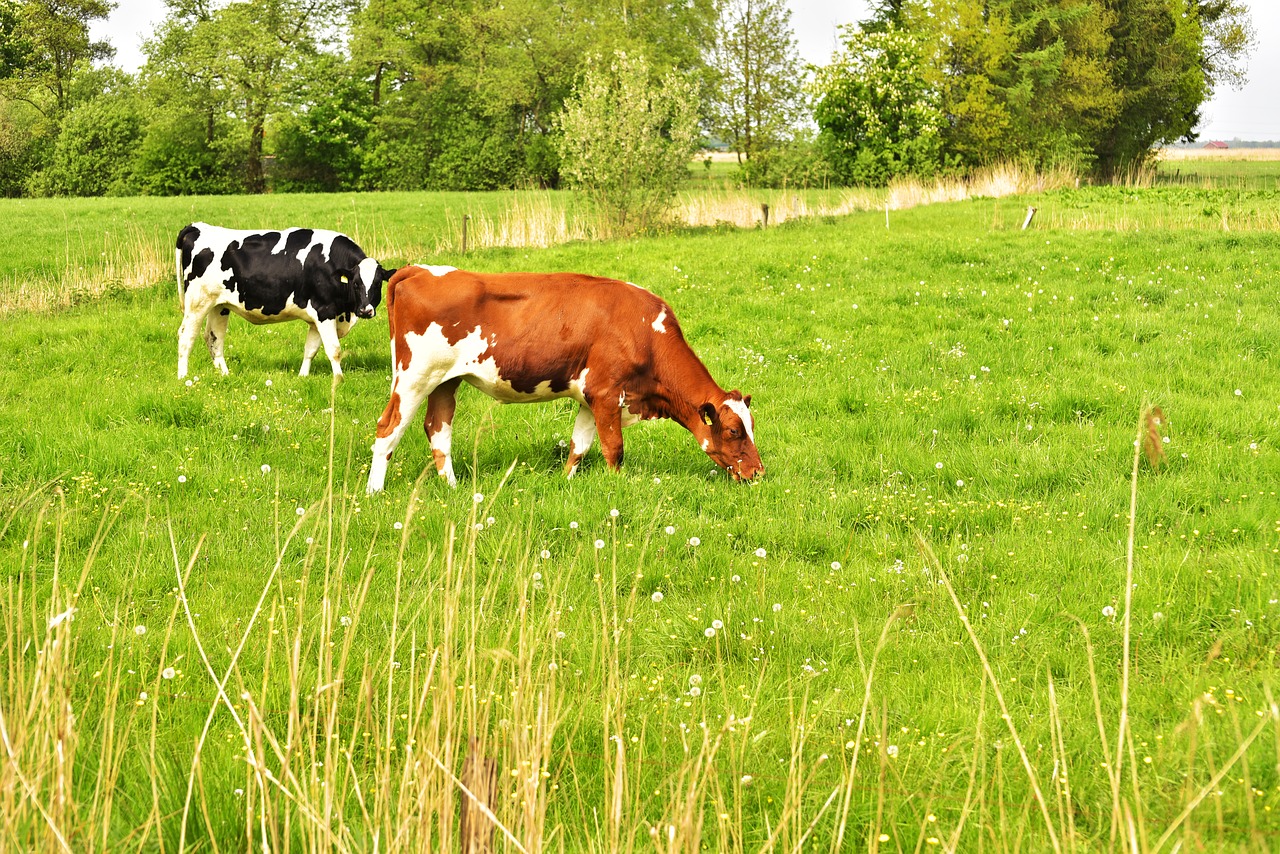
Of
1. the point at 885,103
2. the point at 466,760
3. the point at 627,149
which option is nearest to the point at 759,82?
the point at 885,103

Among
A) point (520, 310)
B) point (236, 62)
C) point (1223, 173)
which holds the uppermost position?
point (236, 62)

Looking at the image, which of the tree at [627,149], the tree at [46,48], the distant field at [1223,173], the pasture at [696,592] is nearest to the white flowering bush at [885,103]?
the distant field at [1223,173]

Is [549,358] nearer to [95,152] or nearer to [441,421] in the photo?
[441,421]

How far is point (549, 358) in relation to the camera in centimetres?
855

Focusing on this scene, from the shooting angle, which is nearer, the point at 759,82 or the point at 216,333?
the point at 216,333

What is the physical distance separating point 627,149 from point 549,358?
1728 cm

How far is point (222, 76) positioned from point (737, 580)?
207 ft

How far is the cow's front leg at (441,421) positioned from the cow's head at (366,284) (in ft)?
15.6

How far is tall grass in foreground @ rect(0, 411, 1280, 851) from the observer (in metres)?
2.71

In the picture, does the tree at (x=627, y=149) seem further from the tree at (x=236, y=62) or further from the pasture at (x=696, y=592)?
the tree at (x=236, y=62)

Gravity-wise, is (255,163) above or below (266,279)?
above

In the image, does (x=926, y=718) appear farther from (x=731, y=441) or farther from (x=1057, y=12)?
(x=1057, y=12)

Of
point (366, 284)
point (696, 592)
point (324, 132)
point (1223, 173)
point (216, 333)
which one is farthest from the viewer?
point (324, 132)

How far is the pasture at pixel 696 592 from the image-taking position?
313 cm
